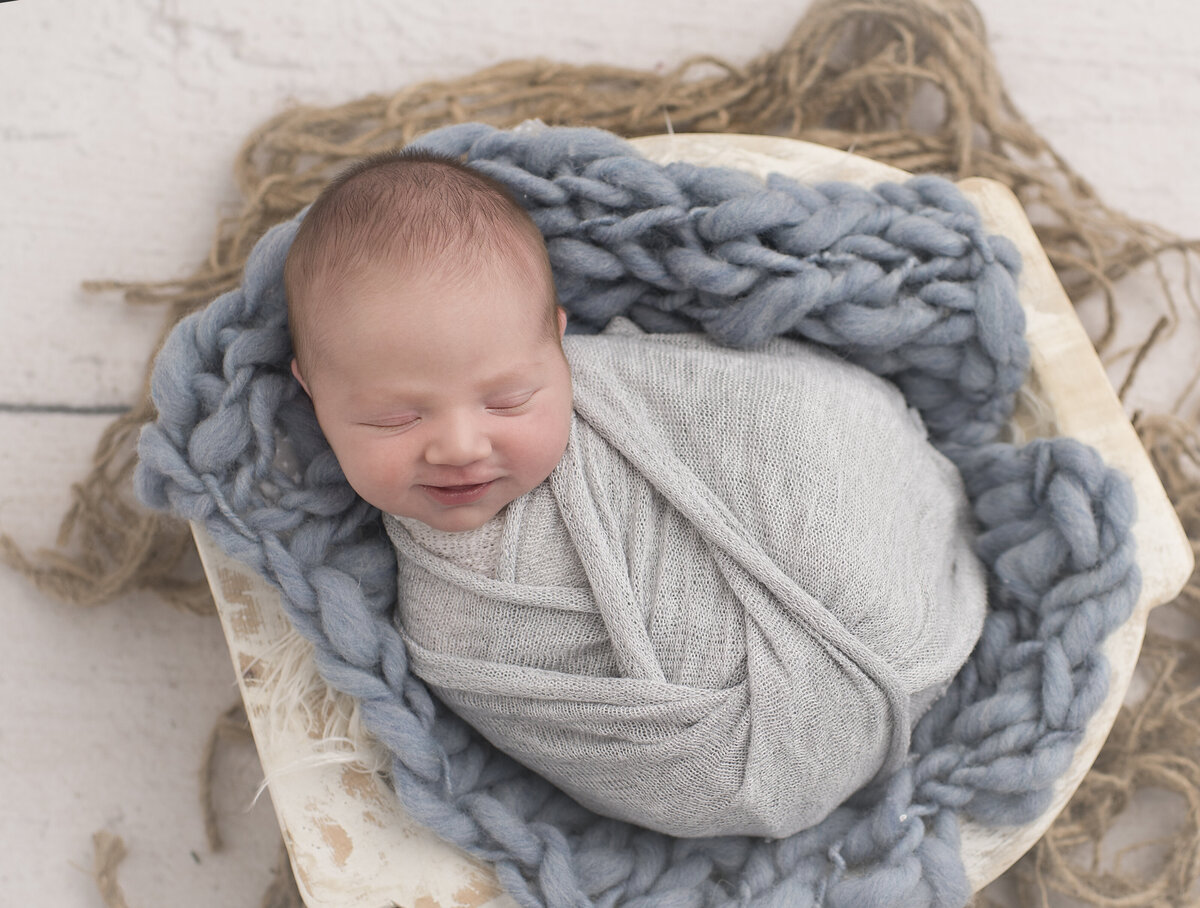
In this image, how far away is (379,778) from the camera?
36.3 inches

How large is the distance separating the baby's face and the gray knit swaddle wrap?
0.07 meters

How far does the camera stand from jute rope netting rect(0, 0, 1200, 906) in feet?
3.95

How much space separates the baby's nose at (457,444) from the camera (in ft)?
2.58

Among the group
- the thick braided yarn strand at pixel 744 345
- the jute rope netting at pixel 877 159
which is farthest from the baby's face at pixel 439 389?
the jute rope netting at pixel 877 159

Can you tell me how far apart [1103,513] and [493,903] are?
0.66 meters

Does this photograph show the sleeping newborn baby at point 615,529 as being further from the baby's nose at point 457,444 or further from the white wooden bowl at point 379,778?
the white wooden bowl at point 379,778

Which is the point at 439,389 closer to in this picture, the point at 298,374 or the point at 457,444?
the point at 457,444

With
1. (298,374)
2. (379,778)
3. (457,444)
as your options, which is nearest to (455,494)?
(457,444)

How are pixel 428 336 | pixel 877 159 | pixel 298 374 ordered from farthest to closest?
pixel 877 159, pixel 298 374, pixel 428 336

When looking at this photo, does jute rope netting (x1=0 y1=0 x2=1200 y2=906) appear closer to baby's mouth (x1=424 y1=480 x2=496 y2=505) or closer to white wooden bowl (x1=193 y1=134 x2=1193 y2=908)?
white wooden bowl (x1=193 y1=134 x2=1193 y2=908)

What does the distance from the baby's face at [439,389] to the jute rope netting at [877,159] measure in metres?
0.49

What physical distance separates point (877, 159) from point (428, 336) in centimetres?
73

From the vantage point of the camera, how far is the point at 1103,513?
92 cm

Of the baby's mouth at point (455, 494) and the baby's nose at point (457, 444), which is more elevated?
the baby's nose at point (457, 444)
